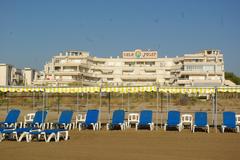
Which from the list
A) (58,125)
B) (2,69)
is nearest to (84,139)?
(58,125)

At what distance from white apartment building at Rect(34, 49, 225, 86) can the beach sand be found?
174 ft

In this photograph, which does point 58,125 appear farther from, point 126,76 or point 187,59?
point 126,76

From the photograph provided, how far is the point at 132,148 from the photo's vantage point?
10164 millimetres

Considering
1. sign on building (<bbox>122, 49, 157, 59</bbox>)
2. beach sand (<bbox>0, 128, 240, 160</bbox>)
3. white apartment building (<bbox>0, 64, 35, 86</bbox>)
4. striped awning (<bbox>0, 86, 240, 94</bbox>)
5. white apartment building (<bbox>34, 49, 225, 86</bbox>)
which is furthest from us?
white apartment building (<bbox>0, 64, 35, 86</bbox>)

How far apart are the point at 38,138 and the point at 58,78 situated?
200 ft

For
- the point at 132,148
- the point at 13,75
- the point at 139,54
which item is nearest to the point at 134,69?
the point at 139,54

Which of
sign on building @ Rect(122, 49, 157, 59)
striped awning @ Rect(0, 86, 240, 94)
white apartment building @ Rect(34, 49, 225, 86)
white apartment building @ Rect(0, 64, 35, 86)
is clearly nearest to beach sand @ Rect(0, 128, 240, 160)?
striped awning @ Rect(0, 86, 240, 94)

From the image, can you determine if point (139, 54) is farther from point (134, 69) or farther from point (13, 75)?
point (13, 75)

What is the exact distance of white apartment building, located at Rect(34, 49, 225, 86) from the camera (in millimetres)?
Result: 67688

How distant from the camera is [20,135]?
41.7 ft

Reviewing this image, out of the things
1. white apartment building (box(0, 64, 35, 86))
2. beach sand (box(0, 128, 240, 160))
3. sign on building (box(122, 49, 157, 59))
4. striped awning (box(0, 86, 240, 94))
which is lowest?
beach sand (box(0, 128, 240, 160))

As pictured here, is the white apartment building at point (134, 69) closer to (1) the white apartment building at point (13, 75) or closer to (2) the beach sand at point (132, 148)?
(1) the white apartment building at point (13, 75)

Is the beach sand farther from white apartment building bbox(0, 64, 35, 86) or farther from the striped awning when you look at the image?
white apartment building bbox(0, 64, 35, 86)

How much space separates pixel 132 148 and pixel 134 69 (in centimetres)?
7153
